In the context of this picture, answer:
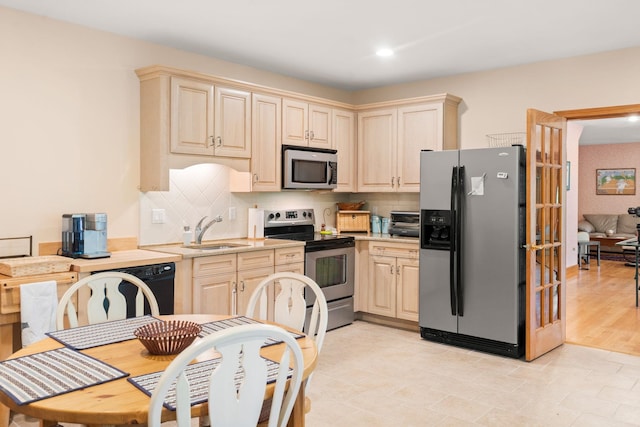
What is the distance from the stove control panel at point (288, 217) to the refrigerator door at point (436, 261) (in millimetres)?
1268

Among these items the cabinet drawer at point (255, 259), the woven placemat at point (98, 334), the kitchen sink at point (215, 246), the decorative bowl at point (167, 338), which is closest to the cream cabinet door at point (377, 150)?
the cabinet drawer at point (255, 259)

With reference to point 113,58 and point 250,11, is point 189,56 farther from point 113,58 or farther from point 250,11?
point 250,11

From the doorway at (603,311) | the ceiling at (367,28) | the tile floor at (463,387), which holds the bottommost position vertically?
the tile floor at (463,387)

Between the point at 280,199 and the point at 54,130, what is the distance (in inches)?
85.7

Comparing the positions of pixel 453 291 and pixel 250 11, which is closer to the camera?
pixel 250 11

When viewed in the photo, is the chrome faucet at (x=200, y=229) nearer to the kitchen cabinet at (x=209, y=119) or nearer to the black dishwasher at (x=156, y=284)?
the kitchen cabinet at (x=209, y=119)

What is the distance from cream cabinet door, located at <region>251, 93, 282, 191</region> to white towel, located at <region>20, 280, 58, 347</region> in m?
1.94

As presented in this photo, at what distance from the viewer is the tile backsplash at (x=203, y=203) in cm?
413

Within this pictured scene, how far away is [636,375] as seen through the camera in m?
3.73

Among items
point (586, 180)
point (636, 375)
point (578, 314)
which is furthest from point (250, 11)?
point (586, 180)

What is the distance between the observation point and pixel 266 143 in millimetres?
4602

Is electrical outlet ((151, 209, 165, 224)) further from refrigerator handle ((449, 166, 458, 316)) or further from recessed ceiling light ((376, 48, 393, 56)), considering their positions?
refrigerator handle ((449, 166, 458, 316))

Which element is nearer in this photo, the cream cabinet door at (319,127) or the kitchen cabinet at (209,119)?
the kitchen cabinet at (209,119)

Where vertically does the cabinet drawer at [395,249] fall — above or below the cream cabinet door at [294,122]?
below
